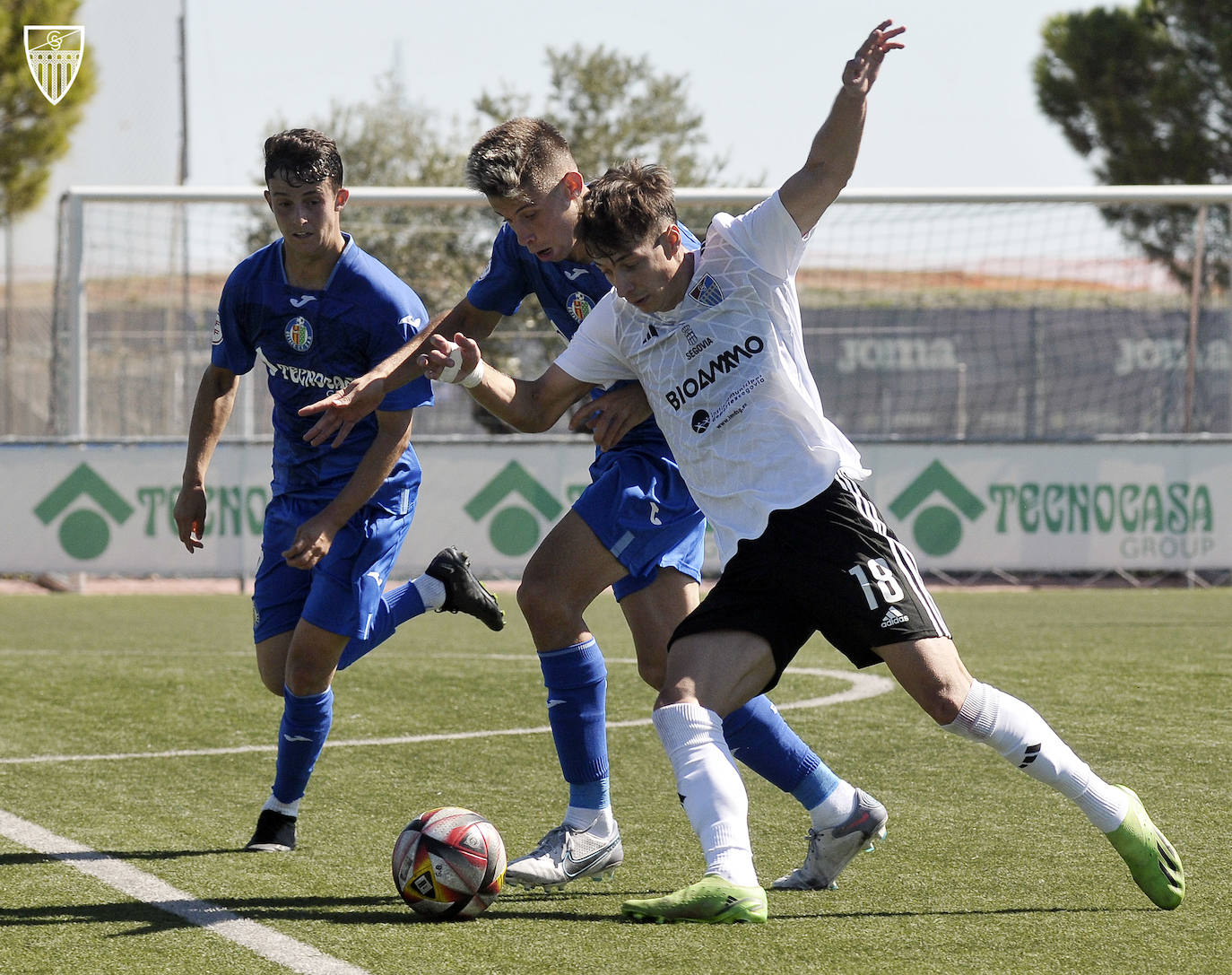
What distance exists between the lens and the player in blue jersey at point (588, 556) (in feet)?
13.7

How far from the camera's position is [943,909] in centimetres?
375

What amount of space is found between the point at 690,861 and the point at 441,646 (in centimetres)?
553

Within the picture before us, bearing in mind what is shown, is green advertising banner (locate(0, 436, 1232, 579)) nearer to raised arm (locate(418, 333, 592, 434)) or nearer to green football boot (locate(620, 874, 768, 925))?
raised arm (locate(418, 333, 592, 434))

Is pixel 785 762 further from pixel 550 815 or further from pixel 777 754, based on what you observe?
pixel 550 815

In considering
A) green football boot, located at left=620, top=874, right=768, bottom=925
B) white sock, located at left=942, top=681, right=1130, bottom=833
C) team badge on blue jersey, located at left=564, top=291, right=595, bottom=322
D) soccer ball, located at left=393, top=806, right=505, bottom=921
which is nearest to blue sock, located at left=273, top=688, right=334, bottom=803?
soccer ball, located at left=393, top=806, right=505, bottom=921

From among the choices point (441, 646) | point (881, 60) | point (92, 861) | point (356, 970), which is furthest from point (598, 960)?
point (441, 646)

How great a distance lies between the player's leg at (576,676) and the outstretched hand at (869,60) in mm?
1464

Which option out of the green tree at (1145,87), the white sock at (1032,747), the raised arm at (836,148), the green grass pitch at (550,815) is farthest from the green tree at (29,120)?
the white sock at (1032,747)

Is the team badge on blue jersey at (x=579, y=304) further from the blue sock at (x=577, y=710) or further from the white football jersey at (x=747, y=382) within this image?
the blue sock at (x=577, y=710)

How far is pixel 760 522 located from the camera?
3781 mm

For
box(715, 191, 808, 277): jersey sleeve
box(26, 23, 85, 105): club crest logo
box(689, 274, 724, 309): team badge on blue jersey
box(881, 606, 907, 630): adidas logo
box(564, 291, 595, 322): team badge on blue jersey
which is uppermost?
box(26, 23, 85, 105): club crest logo

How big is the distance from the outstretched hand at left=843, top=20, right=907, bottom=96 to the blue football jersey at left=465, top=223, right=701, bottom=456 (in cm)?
108

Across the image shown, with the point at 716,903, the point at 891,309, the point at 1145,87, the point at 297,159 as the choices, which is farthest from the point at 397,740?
the point at 1145,87

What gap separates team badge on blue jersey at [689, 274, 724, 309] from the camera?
12.5ft
